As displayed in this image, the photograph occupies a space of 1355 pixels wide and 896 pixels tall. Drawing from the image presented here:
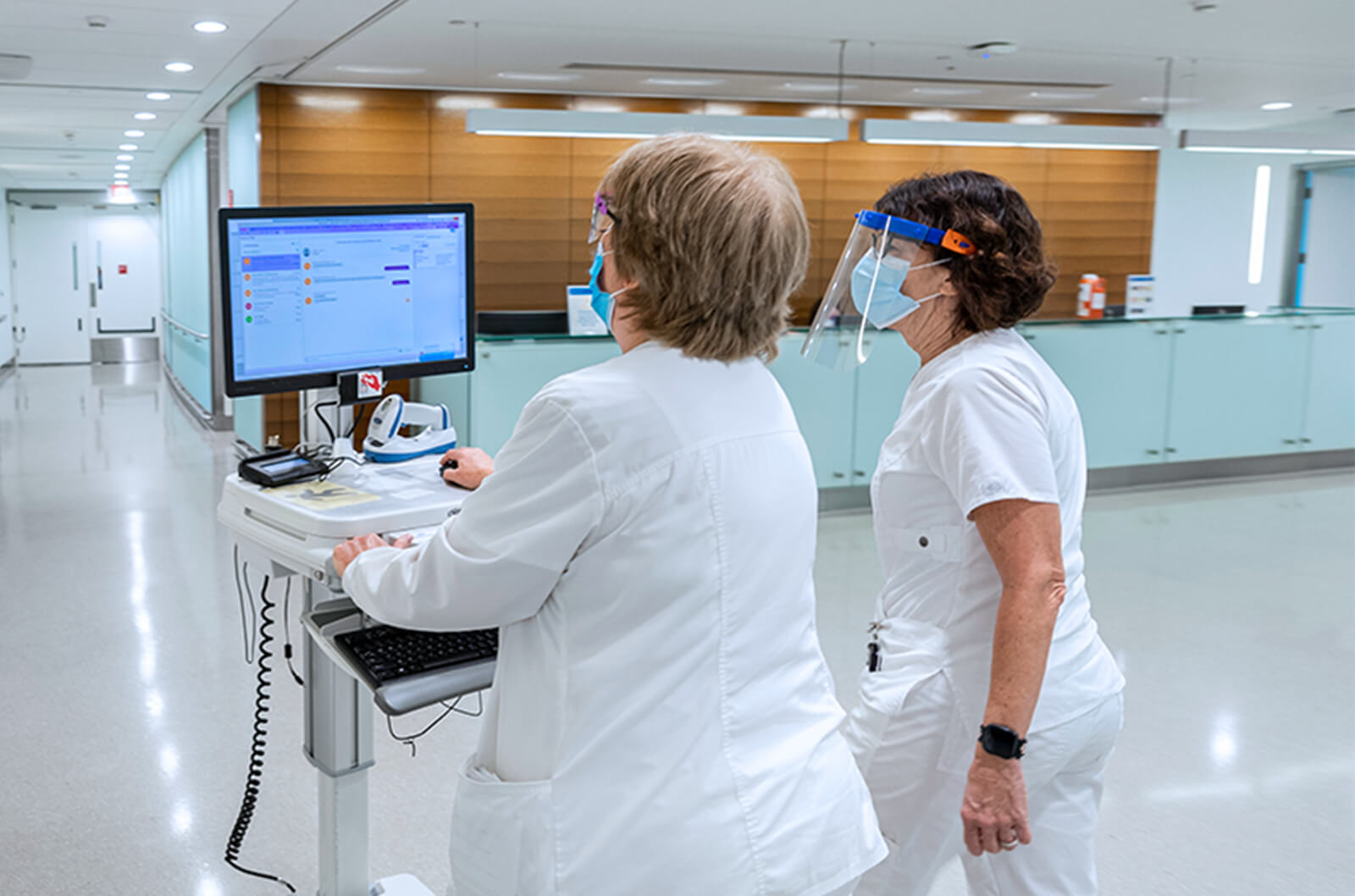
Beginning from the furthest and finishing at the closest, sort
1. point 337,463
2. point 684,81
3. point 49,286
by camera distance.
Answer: point 49,286 < point 684,81 < point 337,463

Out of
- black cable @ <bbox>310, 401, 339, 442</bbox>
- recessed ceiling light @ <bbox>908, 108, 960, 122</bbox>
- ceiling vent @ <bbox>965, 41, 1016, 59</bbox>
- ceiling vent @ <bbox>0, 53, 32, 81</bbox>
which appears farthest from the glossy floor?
recessed ceiling light @ <bbox>908, 108, 960, 122</bbox>

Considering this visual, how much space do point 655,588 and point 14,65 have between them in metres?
6.93

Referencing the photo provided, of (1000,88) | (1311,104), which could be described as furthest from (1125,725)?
(1311,104)

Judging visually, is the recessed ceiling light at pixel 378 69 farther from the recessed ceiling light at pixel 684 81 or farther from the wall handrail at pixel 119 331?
the wall handrail at pixel 119 331

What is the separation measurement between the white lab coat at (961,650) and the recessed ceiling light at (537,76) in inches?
253

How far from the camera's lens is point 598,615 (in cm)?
126

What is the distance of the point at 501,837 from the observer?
1315 mm

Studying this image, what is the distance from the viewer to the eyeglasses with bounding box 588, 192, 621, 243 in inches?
52.1

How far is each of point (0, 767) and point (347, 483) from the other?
1885mm

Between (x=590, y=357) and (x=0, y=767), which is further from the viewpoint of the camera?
(x=590, y=357)

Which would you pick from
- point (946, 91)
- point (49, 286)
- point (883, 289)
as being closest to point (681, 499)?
point (883, 289)

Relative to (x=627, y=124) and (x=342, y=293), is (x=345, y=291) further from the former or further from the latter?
(x=627, y=124)

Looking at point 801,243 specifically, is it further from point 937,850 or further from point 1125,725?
point 1125,725

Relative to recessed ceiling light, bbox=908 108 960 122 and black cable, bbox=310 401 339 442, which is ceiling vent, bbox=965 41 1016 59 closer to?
recessed ceiling light, bbox=908 108 960 122
